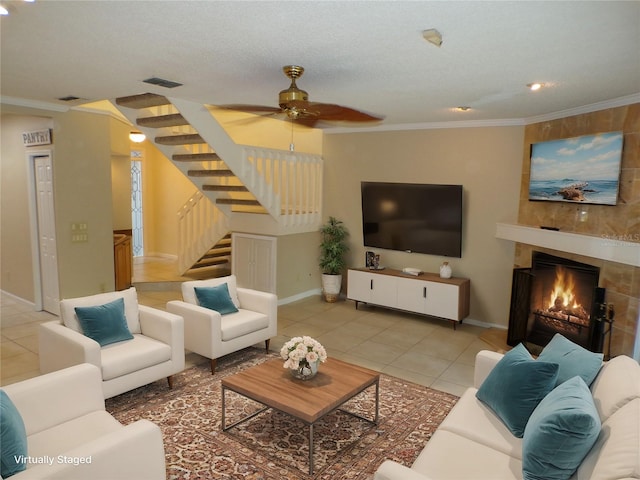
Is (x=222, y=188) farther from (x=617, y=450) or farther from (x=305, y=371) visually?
(x=617, y=450)

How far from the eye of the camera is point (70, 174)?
565 cm

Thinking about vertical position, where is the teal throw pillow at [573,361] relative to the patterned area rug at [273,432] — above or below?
above

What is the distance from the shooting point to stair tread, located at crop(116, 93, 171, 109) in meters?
4.62

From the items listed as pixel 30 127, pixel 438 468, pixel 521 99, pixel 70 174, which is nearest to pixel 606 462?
pixel 438 468

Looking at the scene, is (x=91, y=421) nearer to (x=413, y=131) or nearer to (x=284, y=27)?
(x=284, y=27)

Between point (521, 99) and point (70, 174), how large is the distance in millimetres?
5449

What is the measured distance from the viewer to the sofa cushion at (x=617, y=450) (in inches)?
61.9

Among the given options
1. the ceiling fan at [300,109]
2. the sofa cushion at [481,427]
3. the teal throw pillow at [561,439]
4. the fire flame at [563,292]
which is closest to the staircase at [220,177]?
the ceiling fan at [300,109]

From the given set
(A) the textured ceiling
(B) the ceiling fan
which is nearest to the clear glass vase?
(B) the ceiling fan

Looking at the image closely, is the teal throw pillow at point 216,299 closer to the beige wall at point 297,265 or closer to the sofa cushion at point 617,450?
the beige wall at point 297,265

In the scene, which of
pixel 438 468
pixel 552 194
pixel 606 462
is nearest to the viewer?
pixel 606 462

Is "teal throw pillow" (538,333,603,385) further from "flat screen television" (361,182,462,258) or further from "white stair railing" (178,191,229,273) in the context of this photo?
"white stair railing" (178,191,229,273)

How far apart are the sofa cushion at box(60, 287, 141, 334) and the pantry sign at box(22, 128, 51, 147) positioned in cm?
276

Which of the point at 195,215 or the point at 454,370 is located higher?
the point at 195,215
